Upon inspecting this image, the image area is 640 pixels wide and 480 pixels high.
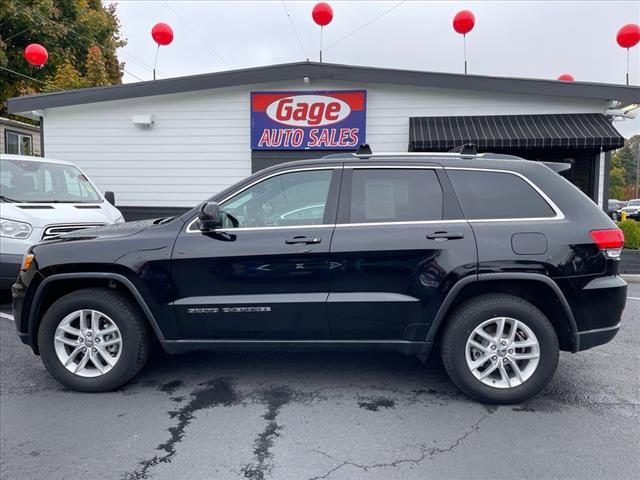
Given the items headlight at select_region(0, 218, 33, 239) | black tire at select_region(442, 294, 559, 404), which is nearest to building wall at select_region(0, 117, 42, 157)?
headlight at select_region(0, 218, 33, 239)

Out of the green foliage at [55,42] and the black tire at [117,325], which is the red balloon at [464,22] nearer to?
the black tire at [117,325]

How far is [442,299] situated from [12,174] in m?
6.08

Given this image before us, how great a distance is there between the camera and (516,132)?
29.2 feet

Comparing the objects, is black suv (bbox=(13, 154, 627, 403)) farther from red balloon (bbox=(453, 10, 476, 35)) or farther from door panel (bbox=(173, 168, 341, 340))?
red balloon (bbox=(453, 10, 476, 35))

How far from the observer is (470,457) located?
2760mm

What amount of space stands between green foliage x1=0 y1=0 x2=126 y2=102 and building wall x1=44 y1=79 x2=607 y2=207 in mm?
7040

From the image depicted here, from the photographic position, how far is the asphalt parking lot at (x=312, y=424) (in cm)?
266

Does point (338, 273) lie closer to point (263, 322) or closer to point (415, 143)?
point (263, 322)

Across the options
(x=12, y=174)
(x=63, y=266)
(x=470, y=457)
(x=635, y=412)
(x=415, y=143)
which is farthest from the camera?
(x=415, y=143)

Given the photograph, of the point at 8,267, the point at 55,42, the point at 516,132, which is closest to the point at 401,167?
the point at 8,267

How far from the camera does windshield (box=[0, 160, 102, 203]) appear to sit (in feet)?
20.4

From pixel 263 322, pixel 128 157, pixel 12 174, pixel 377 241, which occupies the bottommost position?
pixel 263 322

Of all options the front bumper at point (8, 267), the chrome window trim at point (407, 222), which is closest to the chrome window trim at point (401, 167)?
the chrome window trim at point (407, 222)

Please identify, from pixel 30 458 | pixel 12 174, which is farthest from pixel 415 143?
pixel 30 458
